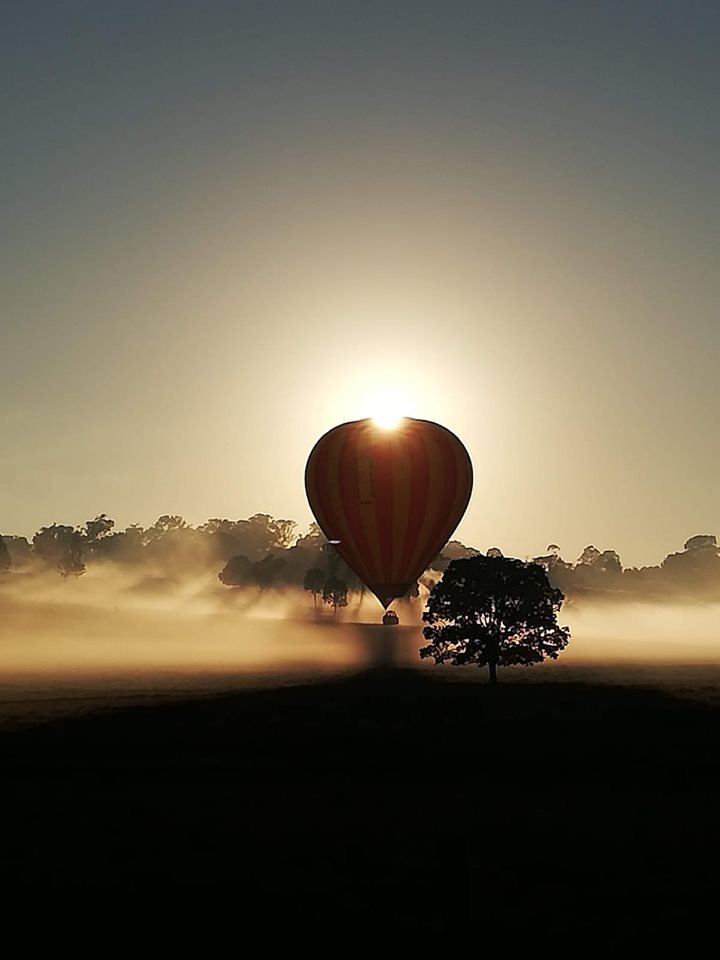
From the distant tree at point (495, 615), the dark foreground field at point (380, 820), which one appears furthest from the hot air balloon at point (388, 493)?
the dark foreground field at point (380, 820)

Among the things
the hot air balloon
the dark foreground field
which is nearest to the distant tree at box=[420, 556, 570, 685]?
the hot air balloon

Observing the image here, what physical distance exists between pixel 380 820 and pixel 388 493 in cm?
3865

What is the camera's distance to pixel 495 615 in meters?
76.2

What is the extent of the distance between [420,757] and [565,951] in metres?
21.4

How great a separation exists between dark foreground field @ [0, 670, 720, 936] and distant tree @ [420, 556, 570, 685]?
2603cm

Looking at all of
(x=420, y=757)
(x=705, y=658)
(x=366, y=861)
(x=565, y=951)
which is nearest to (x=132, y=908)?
(x=366, y=861)

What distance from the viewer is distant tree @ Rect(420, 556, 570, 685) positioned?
2975 inches

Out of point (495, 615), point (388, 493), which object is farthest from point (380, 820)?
point (495, 615)

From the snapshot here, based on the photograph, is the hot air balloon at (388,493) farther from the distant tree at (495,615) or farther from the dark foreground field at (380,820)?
the dark foreground field at (380,820)

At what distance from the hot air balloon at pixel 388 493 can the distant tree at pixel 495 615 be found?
1112 centimetres

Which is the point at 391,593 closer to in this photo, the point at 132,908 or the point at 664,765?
the point at 664,765

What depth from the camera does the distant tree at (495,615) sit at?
75562mm

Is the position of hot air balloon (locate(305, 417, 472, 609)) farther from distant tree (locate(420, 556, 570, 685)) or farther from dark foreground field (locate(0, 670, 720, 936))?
dark foreground field (locate(0, 670, 720, 936))

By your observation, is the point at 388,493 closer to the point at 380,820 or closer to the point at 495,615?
the point at 495,615
